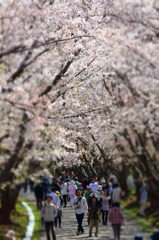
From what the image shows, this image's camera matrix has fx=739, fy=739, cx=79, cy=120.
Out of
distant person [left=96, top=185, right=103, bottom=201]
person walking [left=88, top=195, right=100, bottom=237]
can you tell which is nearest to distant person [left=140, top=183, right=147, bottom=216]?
person walking [left=88, top=195, right=100, bottom=237]

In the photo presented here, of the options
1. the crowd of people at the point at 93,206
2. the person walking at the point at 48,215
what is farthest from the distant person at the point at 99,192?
the person walking at the point at 48,215

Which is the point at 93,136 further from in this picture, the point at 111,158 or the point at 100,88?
the point at 111,158

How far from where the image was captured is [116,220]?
77.8 ft

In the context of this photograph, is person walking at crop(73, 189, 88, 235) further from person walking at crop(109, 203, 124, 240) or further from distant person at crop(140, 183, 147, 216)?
distant person at crop(140, 183, 147, 216)

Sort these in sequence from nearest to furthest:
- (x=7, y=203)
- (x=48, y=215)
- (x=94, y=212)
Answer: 1. (x=48, y=215)
2. (x=7, y=203)
3. (x=94, y=212)

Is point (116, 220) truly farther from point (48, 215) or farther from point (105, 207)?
point (48, 215)

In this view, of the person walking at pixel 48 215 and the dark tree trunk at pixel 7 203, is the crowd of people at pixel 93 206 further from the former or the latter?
the dark tree trunk at pixel 7 203

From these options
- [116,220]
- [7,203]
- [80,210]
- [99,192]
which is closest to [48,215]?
[7,203]

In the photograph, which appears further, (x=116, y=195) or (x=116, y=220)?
(x=116, y=195)

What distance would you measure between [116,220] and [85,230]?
25.7 feet

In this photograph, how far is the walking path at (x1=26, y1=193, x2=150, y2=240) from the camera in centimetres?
2305

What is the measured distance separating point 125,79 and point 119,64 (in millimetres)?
712

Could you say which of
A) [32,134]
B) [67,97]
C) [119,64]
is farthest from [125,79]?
[67,97]

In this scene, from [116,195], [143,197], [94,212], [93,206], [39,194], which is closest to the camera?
[143,197]
